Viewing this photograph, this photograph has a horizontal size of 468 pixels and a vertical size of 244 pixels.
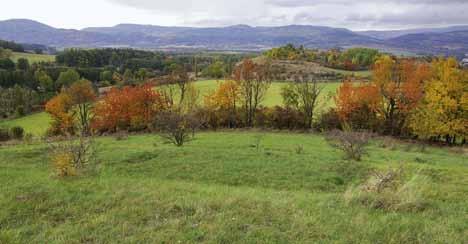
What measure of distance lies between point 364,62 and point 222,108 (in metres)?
75.4

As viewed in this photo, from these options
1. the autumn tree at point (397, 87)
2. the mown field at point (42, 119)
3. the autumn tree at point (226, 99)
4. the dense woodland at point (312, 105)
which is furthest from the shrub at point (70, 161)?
the mown field at point (42, 119)

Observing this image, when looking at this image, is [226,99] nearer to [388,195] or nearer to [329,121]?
[329,121]

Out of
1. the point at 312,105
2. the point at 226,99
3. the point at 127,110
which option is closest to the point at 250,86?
the point at 226,99

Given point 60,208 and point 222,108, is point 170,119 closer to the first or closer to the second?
point 60,208

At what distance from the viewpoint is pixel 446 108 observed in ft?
132

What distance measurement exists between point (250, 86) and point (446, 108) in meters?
26.1

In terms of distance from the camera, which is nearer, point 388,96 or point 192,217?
point 192,217

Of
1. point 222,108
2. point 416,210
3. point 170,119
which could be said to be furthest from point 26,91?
point 416,210

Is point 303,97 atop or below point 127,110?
atop

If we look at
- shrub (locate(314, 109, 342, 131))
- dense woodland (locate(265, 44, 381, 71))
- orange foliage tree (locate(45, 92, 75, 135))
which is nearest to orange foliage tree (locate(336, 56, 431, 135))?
shrub (locate(314, 109, 342, 131))

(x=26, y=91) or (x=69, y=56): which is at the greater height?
(x=69, y=56)

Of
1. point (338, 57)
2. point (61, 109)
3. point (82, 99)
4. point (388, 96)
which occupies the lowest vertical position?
point (61, 109)

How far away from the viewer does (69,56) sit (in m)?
119

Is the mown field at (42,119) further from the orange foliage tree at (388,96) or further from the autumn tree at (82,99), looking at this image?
the orange foliage tree at (388,96)
